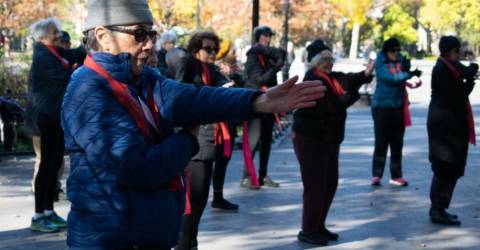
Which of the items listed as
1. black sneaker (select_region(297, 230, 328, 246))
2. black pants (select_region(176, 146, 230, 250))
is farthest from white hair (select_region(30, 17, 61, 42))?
black sneaker (select_region(297, 230, 328, 246))

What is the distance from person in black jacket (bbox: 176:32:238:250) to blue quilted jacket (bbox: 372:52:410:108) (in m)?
3.68

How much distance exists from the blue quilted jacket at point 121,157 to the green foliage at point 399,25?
80.9 metres

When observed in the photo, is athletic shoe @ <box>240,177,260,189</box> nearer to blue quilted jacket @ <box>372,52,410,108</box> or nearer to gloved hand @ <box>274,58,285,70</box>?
gloved hand @ <box>274,58,285,70</box>

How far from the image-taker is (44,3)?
49.7 m

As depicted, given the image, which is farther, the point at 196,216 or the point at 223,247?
the point at 223,247

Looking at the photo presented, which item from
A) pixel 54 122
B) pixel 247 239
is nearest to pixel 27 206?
pixel 54 122

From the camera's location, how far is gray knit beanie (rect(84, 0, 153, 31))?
145 inches

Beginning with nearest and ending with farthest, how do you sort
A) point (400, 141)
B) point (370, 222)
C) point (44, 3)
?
1. point (370, 222)
2. point (400, 141)
3. point (44, 3)

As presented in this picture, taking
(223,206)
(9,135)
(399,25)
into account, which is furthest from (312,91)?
(399,25)

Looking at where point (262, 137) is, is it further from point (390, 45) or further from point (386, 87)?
point (390, 45)

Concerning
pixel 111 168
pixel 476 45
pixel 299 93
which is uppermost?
pixel 299 93

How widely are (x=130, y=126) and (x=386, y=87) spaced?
29.0 ft

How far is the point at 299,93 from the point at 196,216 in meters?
4.16

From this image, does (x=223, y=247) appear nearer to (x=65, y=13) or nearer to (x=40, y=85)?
(x=40, y=85)
